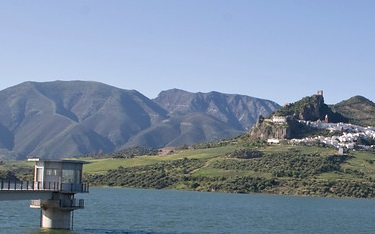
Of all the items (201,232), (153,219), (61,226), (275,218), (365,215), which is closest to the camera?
(61,226)

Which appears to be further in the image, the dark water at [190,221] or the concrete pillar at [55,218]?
the dark water at [190,221]

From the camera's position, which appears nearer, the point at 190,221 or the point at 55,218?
the point at 55,218

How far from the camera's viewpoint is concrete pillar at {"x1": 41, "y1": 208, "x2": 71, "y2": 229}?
78688 mm

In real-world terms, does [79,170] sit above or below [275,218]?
above

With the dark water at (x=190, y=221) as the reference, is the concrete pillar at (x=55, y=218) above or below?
above

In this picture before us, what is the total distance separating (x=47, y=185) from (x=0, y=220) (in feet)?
51.1

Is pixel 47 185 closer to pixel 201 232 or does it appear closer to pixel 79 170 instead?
pixel 79 170

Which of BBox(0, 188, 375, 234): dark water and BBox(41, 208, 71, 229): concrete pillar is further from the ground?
BBox(41, 208, 71, 229): concrete pillar

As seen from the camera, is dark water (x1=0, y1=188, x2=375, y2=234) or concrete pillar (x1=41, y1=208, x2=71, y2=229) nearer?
concrete pillar (x1=41, y1=208, x2=71, y2=229)

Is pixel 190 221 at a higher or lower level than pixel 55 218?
lower

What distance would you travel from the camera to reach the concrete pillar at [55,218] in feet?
258

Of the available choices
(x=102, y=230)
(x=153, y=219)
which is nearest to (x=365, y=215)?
(x=153, y=219)

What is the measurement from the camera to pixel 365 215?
143625 mm

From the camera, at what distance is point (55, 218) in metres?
78.8
